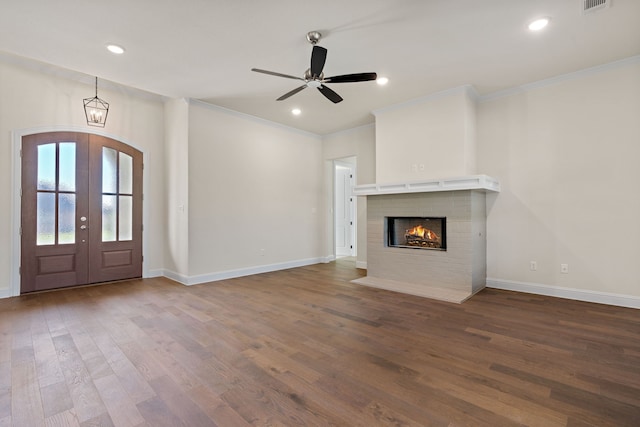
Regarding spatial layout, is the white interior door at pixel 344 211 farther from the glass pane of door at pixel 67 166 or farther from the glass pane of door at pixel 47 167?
the glass pane of door at pixel 47 167

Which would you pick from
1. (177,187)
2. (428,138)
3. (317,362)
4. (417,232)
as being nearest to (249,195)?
(177,187)

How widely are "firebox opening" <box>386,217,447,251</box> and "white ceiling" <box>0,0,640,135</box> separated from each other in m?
2.12

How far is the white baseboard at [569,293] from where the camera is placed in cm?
366

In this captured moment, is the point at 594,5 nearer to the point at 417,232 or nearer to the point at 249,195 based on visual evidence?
the point at 417,232

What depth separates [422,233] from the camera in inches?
195

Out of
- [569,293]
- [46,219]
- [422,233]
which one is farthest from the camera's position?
[422,233]

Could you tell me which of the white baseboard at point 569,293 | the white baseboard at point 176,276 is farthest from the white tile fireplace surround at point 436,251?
the white baseboard at point 176,276

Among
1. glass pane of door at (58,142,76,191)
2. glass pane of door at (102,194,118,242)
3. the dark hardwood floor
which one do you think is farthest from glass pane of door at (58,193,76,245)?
the dark hardwood floor

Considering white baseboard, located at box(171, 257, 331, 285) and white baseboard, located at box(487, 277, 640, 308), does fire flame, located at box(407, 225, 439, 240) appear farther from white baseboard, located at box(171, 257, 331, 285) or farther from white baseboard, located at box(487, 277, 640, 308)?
white baseboard, located at box(171, 257, 331, 285)

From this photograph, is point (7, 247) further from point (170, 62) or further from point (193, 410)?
point (193, 410)

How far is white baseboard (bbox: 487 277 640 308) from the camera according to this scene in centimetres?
366

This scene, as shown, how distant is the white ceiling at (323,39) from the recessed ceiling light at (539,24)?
0.20 feet

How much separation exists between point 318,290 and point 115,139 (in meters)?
4.39

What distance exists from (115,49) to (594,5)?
489 centimetres
